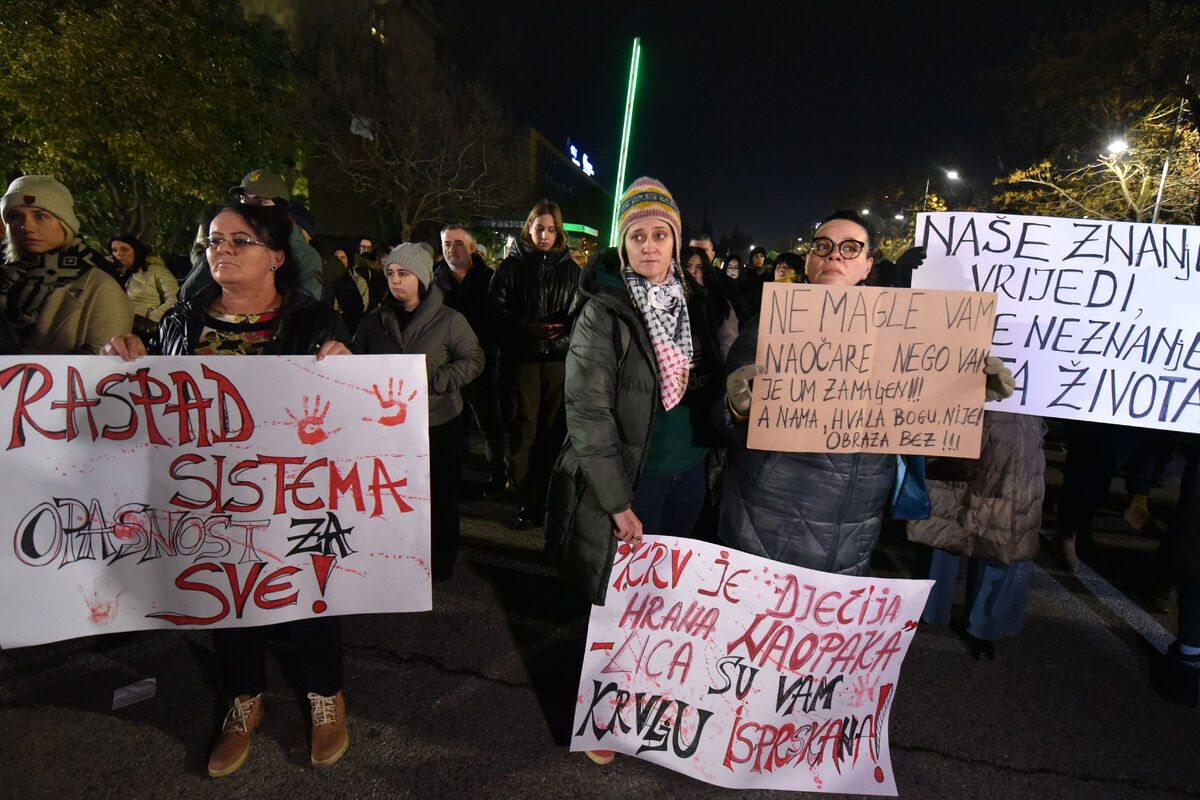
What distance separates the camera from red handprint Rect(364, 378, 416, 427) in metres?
1.90

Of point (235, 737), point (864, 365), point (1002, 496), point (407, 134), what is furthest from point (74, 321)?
point (407, 134)

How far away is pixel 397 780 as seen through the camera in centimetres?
210

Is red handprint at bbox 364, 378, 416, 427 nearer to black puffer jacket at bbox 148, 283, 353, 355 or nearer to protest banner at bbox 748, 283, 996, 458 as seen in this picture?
black puffer jacket at bbox 148, 283, 353, 355

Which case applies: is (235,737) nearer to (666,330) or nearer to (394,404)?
(394,404)

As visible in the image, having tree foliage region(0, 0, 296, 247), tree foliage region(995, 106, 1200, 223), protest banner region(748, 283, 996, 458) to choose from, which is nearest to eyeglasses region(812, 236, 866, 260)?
protest banner region(748, 283, 996, 458)

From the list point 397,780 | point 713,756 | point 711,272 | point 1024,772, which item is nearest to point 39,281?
point 397,780

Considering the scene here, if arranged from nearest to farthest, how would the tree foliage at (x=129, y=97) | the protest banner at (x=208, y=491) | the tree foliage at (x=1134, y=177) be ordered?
the protest banner at (x=208, y=491), the tree foliage at (x=129, y=97), the tree foliage at (x=1134, y=177)

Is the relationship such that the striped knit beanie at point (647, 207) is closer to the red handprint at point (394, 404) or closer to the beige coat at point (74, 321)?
the red handprint at point (394, 404)

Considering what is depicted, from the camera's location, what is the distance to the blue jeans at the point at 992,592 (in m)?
2.80

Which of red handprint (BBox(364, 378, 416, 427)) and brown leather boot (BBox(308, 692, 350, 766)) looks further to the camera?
brown leather boot (BBox(308, 692, 350, 766))

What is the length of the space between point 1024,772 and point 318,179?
27286 mm

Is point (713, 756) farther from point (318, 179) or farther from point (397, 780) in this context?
point (318, 179)

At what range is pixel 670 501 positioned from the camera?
7.83 feet

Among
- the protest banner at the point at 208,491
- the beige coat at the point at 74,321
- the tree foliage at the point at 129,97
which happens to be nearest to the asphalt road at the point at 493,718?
the protest banner at the point at 208,491
